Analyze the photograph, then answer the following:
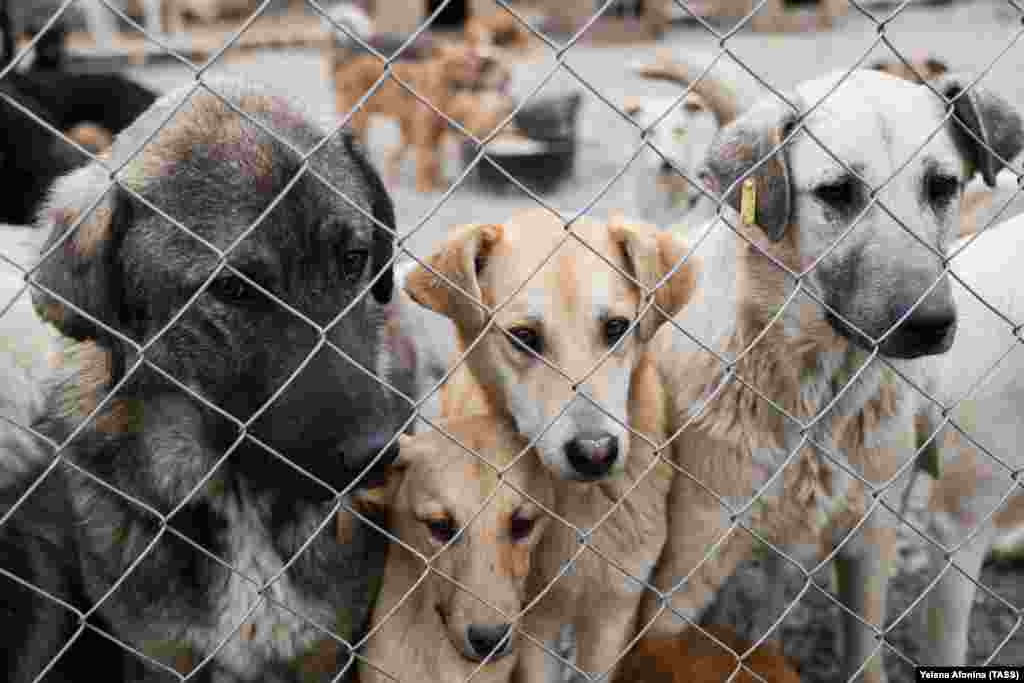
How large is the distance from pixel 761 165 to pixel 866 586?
3.89 ft

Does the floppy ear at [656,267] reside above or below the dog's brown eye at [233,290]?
below

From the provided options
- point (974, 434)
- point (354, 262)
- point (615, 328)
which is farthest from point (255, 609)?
point (974, 434)

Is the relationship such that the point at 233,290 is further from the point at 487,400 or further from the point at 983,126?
the point at 983,126

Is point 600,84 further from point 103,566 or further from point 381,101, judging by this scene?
point 103,566

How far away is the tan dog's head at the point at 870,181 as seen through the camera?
8.03ft

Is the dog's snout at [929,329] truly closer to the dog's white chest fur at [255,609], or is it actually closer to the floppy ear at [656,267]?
the floppy ear at [656,267]

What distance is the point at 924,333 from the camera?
7.81 feet

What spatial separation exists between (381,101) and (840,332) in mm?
7538

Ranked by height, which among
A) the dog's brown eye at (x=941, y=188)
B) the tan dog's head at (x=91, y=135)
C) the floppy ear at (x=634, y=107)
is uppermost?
the dog's brown eye at (x=941, y=188)

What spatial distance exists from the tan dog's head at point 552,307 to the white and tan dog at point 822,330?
0.21 meters

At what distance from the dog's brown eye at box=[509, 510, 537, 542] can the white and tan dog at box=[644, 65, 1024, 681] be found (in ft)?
1.16

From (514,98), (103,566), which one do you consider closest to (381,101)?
(514,98)

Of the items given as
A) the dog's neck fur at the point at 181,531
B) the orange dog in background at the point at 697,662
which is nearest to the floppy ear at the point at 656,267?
the orange dog in background at the point at 697,662

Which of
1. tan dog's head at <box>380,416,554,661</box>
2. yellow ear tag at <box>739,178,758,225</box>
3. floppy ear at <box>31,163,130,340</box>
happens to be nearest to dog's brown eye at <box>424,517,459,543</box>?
tan dog's head at <box>380,416,554,661</box>
